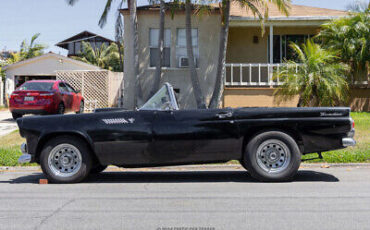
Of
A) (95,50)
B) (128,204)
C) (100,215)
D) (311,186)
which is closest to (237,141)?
(311,186)

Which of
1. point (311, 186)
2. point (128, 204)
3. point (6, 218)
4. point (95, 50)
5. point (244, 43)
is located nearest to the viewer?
point (6, 218)

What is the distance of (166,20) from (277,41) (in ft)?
19.0

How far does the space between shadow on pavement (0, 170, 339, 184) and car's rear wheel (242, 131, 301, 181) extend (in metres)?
0.35

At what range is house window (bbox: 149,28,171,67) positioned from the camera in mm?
18578

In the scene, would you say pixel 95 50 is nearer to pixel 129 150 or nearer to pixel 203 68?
pixel 203 68

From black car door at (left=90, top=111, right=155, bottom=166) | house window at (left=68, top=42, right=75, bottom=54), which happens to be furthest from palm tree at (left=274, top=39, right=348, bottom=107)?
house window at (left=68, top=42, right=75, bottom=54)

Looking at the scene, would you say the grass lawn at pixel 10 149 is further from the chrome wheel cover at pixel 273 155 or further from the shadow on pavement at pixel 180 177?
the chrome wheel cover at pixel 273 155

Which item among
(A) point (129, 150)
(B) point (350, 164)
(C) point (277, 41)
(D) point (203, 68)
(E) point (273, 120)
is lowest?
(B) point (350, 164)

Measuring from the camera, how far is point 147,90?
18.5 meters

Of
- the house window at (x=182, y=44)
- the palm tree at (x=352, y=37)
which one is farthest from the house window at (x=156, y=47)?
the palm tree at (x=352, y=37)

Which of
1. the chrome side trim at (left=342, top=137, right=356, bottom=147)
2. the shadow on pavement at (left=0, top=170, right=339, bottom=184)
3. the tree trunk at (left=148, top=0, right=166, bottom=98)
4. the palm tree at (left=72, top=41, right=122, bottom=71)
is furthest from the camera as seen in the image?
the palm tree at (left=72, top=41, right=122, bottom=71)

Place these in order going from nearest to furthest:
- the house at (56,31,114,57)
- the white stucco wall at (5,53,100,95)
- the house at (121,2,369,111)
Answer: the house at (121,2,369,111) → the white stucco wall at (5,53,100,95) → the house at (56,31,114,57)

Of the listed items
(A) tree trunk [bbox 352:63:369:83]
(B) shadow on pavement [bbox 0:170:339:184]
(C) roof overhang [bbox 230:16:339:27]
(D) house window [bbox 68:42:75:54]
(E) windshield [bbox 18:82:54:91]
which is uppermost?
(D) house window [bbox 68:42:75:54]

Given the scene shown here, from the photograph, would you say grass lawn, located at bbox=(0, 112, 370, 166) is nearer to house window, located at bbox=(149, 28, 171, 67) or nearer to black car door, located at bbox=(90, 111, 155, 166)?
black car door, located at bbox=(90, 111, 155, 166)
